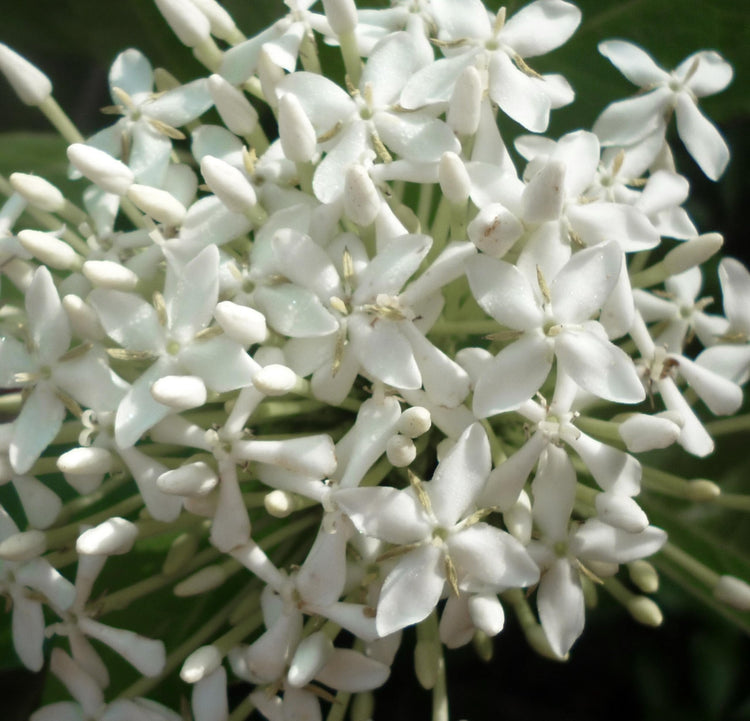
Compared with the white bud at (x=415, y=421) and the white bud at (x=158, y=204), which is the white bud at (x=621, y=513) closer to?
the white bud at (x=415, y=421)

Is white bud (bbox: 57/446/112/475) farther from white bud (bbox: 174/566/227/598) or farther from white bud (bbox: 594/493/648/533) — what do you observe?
white bud (bbox: 594/493/648/533)

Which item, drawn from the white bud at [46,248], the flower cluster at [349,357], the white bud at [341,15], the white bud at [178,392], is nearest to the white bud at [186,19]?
the flower cluster at [349,357]

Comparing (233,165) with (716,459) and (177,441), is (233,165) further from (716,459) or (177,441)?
(716,459)

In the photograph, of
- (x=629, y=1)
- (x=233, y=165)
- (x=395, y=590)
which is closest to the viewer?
(x=395, y=590)

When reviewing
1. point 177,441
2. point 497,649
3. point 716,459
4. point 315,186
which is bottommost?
point 497,649

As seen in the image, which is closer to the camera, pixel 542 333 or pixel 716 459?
pixel 542 333

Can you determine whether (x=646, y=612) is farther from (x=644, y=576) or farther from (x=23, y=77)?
(x=23, y=77)

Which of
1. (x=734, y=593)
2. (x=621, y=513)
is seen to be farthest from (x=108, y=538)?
(x=734, y=593)

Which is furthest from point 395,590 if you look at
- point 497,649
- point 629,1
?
point 629,1
